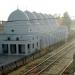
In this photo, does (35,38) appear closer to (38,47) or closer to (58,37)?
(38,47)

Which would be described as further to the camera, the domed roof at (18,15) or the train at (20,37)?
the domed roof at (18,15)

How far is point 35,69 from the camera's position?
86.4 feet

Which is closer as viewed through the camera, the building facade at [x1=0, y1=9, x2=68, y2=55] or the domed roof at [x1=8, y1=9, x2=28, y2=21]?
the building facade at [x1=0, y1=9, x2=68, y2=55]

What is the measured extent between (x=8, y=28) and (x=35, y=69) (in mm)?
23420

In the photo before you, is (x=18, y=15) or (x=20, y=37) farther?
(x=18, y=15)

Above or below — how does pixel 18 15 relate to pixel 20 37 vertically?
above

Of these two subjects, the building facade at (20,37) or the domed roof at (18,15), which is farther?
the domed roof at (18,15)

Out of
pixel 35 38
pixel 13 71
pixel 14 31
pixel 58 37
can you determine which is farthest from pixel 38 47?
pixel 13 71

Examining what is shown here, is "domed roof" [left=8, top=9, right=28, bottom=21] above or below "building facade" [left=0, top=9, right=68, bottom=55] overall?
above

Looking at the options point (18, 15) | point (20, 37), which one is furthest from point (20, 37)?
point (18, 15)

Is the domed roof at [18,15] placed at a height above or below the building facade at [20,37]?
above

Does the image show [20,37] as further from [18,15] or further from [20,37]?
[18,15]

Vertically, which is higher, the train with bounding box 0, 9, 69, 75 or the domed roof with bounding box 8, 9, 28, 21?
the domed roof with bounding box 8, 9, 28, 21

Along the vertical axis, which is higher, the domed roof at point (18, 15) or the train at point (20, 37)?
the domed roof at point (18, 15)
